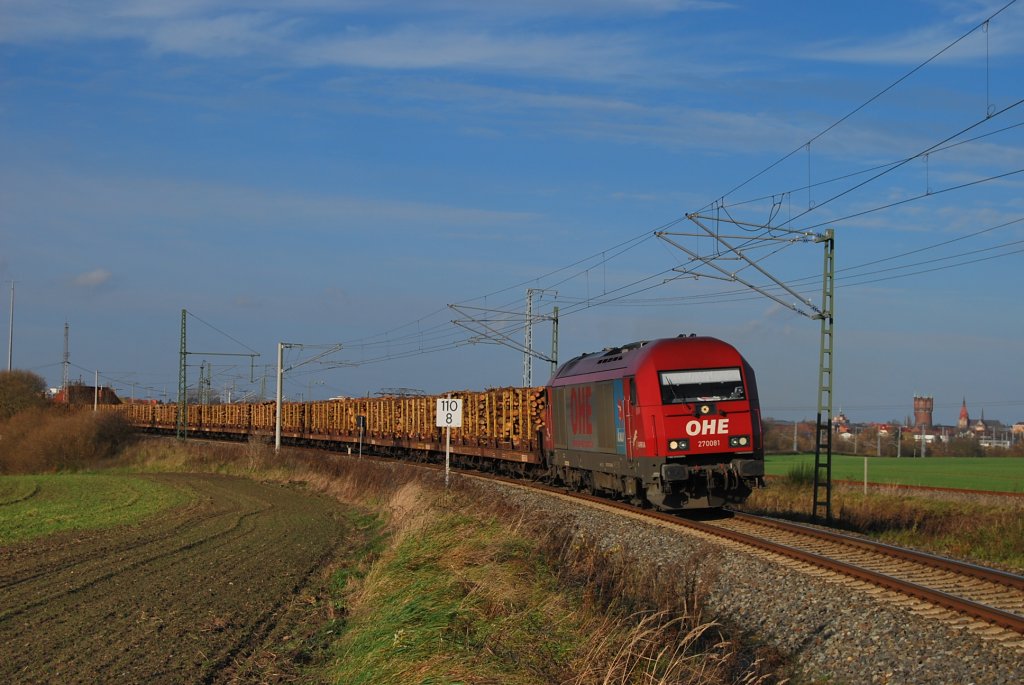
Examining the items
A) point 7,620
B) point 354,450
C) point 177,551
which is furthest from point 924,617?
point 354,450

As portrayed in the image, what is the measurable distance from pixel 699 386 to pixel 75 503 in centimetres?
2035

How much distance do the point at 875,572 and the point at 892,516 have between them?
1329cm

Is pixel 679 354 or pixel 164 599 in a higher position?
pixel 679 354

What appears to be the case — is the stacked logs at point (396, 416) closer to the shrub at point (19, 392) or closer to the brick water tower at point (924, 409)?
the shrub at point (19, 392)

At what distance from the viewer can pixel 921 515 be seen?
25.2 metres

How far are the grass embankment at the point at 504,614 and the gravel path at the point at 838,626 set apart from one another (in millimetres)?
511

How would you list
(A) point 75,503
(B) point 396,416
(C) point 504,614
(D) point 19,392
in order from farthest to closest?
(D) point 19,392, (B) point 396,416, (A) point 75,503, (C) point 504,614

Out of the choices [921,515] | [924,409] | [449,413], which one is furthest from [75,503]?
[924,409]

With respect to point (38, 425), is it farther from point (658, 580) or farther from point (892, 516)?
point (658, 580)

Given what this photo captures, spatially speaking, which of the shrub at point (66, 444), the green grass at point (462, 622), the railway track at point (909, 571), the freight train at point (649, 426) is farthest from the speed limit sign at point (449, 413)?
the shrub at point (66, 444)

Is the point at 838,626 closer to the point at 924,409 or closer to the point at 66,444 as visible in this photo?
the point at 66,444

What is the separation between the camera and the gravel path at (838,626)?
8945 millimetres

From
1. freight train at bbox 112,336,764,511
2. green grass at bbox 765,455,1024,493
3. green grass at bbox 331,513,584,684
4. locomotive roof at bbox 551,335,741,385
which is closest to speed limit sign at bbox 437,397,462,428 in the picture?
freight train at bbox 112,336,764,511

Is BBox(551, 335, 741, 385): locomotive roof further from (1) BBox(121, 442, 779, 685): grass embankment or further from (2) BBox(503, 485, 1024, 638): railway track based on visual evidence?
(1) BBox(121, 442, 779, 685): grass embankment
